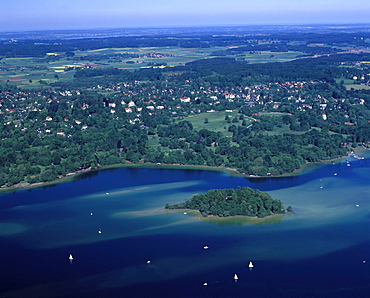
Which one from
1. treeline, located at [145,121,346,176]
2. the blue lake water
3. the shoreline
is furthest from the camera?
treeline, located at [145,121,346,176]

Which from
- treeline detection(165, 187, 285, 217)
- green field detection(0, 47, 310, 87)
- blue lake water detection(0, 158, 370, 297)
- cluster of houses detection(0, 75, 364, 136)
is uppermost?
green field detection(0, 47, 310, 87)

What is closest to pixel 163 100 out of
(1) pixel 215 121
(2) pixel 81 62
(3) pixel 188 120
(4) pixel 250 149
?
(3) pixel 188 120

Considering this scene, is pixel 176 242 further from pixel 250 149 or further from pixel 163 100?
pixel 163 100

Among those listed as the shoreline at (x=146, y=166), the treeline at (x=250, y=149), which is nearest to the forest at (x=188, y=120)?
the treeline at (x=250, y=149)

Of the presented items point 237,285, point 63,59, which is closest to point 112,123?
point 237,285

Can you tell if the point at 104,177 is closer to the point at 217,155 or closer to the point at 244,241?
the point at 217,155

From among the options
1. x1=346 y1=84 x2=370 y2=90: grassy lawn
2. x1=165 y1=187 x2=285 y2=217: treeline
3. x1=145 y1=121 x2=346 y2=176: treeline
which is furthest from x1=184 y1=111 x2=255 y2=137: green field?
x1=346 y1=84 x2=370 y2=90: grassy lawn

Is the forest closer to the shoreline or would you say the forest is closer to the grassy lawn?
the grassy lawn
